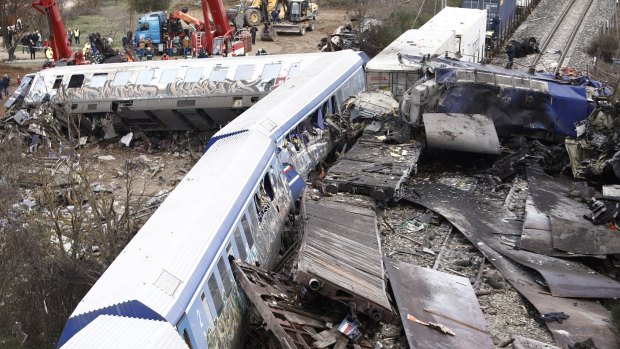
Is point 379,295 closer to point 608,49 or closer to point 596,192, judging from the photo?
point 596,192

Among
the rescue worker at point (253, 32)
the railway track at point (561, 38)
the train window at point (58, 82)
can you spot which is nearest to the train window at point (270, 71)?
the train window at point (58, 82)

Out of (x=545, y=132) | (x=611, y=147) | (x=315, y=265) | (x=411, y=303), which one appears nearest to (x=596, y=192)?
(x=611, y=147)

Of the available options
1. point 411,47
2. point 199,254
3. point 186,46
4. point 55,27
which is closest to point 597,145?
point 411,47

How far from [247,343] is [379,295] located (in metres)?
2.10

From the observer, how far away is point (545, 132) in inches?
702

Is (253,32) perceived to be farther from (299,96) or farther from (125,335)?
(125,335)

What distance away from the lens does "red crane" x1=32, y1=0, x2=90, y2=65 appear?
2627 cm

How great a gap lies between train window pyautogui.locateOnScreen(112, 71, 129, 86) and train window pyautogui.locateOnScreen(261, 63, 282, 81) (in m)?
4.27

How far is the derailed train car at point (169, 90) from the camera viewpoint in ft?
73.2

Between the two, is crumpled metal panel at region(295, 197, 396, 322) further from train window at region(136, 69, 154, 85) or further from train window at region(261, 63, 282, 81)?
train window at region(136, 69, 154, 85)

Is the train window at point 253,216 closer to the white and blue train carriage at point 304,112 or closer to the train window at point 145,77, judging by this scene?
the white and blue train carriage at point 304,112

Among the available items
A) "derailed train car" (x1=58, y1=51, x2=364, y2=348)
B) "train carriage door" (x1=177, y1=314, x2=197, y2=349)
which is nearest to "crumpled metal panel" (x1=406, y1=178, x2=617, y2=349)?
"derailed train car" (x1=58, y1=51, x2=364, y2=348)

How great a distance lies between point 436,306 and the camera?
35.6ft

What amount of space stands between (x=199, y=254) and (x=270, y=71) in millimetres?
13606
